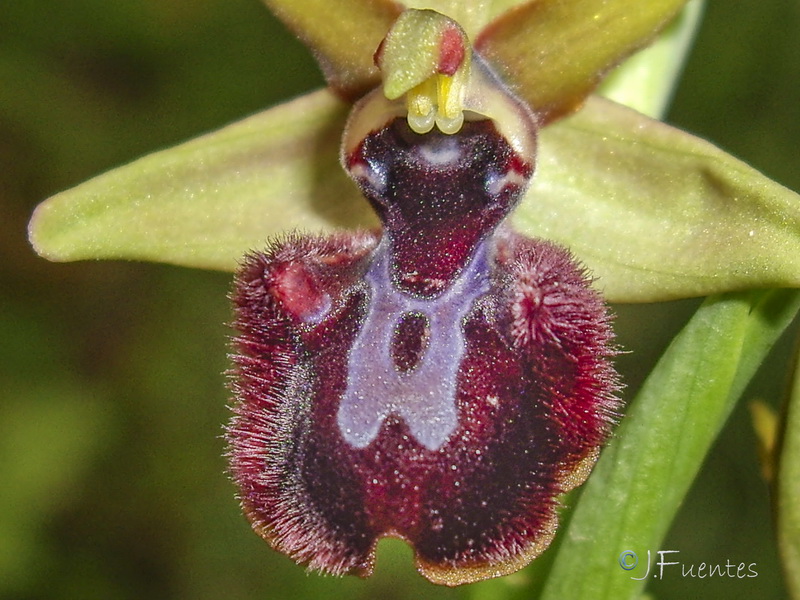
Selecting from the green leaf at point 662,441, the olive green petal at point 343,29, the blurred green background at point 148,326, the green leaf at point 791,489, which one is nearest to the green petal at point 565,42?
the olive green petal at point 343,29

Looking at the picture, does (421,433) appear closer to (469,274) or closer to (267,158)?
(469,274)

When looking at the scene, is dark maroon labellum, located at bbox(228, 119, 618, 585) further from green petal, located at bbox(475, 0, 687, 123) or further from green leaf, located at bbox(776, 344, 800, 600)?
green leaf, located at bbox(776, 344, 800, 600)

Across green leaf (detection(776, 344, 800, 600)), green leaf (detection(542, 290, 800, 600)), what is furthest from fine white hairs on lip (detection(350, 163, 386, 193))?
green leaf (detection(776, 344, 800, 600))

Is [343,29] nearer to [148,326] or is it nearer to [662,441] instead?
[662,441]

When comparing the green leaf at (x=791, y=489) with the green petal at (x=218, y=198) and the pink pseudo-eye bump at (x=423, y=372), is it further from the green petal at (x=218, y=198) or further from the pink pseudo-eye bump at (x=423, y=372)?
the green petal at (x=218, y=198)

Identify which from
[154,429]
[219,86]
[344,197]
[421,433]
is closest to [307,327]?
[421,433]

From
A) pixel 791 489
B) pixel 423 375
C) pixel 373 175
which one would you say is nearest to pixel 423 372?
pixel 423 375
